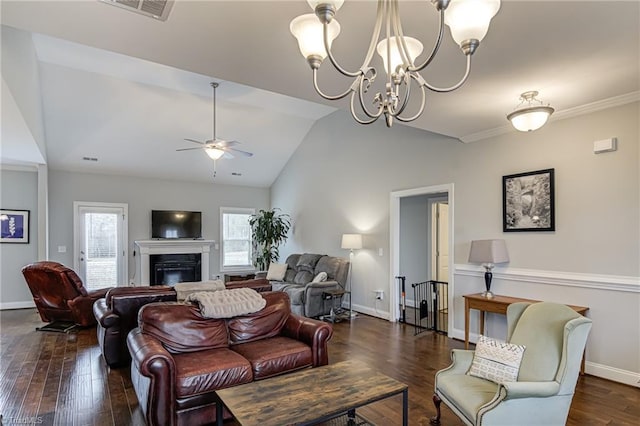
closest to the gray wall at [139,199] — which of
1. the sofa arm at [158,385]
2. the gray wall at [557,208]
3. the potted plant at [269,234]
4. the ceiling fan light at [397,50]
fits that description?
the potted plant at [269,234]

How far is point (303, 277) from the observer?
7062 mm

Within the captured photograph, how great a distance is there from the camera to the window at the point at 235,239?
30.2ft

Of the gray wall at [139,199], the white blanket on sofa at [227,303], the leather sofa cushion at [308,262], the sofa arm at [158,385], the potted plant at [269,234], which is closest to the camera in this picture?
the sofa arm at [158,385]

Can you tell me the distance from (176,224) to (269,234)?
86.3 inches

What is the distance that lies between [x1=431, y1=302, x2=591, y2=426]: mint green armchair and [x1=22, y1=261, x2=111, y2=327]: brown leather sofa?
5.07 m

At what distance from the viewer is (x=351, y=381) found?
238 centimetres

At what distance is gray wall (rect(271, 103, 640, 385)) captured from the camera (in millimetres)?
3455

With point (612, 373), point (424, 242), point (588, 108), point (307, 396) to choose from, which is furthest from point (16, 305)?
point (588, 108)

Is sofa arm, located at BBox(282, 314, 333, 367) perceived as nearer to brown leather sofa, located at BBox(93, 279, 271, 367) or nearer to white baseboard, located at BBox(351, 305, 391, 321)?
brown leather sofa, located at BBox(93, 279, 271, 367)

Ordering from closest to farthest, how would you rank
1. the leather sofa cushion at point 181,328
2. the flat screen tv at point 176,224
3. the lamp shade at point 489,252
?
the leather sofa cushion at point 181,328 < the lamp shade at point 489,252 < the flat screen tv at point 176,224

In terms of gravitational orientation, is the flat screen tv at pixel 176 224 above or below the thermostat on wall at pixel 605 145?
below

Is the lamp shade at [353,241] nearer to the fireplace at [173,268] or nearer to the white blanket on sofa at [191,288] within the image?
the white blanket on sofa at [191,288]

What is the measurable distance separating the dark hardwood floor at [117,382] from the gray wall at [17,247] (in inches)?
70.0

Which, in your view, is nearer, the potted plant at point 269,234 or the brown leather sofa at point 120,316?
the brown leather sofa at point 120,316
